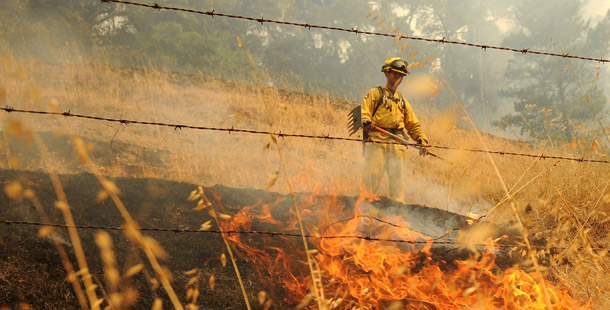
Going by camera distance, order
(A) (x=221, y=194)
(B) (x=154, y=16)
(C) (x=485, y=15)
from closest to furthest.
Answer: (A) (x=221, y=194) < (B) (x=154, y=16) < (C) (x=485, y=15)

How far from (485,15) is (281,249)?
37.4 metres

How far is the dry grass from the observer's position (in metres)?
5.60

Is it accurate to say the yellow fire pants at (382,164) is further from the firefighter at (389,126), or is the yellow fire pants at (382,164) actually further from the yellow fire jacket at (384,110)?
the yellow fire jacket at (384,110)

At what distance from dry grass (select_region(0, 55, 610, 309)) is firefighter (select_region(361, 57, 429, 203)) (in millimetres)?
877

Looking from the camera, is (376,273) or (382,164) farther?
(382,164)

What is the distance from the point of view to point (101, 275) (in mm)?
2963

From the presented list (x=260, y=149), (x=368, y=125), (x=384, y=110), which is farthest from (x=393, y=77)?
(x=260, y=149)

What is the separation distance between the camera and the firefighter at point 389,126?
5242 millimetres

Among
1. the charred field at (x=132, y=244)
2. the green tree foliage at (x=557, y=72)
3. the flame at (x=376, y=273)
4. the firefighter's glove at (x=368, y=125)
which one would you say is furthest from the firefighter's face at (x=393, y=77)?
the green tree foliage at (x=557, y=72)

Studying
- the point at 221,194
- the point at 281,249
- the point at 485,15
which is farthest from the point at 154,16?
the point at 485,15

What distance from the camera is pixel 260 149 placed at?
1045 cm

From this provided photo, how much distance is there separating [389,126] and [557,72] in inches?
972

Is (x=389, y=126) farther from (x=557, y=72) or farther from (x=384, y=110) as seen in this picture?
(x=557, y=72)

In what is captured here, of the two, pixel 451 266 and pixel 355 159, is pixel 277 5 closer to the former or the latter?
pixel 355 159
